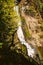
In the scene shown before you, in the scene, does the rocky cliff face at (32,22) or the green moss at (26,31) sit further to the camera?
the green moss at (26,31)

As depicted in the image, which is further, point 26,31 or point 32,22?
point 32,22

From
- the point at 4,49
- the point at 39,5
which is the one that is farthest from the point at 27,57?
the point at 39,5

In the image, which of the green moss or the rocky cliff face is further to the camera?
the green moss

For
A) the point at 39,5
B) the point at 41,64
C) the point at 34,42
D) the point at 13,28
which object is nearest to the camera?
the point at 41,64

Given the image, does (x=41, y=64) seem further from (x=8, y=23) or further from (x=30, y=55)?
(x=8, y=23)

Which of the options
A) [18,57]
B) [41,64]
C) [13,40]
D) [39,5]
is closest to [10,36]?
[13,40]

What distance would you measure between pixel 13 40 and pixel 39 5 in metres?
Result: 4.38

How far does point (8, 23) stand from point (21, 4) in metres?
5.08

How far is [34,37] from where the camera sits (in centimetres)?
1378

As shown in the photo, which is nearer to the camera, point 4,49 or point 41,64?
point 41,64

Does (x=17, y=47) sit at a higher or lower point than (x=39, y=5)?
lower

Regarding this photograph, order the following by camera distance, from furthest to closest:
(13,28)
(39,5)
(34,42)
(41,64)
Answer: (39,5), (34,42), (13,28), (41,64)

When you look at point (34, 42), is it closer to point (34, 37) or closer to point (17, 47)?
point (34, 37)

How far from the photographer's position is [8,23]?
37.4ft
